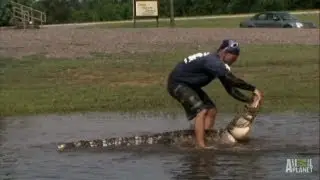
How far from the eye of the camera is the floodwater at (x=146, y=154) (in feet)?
28.8

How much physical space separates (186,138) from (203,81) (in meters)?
0.78

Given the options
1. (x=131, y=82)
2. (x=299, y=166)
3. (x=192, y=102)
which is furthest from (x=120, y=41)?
(x=299, y=166)

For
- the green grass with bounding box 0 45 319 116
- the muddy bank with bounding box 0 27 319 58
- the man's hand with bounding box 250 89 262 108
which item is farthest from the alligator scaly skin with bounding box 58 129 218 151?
the muddy bank with bounding box 0 27 319 58

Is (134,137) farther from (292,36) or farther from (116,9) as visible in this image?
(116,9)

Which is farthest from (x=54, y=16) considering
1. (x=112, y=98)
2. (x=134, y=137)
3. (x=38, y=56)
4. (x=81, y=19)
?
(x=134, y=137)

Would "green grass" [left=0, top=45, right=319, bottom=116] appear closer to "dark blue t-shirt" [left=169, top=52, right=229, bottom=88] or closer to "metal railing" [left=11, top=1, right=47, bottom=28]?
"dark blue t-shirt" [left=169, top=52, right=229, bottom=88]

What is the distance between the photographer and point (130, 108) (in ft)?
50.0

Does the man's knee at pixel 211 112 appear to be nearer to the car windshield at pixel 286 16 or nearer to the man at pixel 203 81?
the man at pixel 203 81

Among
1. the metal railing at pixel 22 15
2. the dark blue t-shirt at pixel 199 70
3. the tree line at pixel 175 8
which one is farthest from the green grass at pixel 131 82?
the tree line at pixel 175 8

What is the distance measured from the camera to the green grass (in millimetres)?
15438

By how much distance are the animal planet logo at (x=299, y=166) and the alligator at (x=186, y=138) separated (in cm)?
157

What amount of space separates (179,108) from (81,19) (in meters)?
56.9

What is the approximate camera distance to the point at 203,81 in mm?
10844

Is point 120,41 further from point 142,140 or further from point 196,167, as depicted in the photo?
point 196,167
